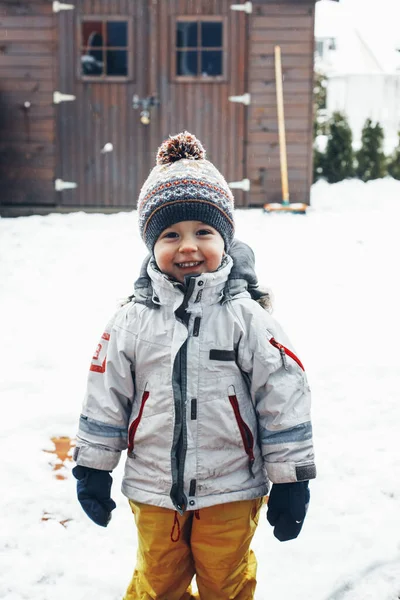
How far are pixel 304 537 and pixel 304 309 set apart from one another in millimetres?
3095

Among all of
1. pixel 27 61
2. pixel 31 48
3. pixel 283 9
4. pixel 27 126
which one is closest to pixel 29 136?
pixel 27 126

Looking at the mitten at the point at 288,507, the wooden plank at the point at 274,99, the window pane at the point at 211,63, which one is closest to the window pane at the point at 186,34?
the window pane at the point at 211,63

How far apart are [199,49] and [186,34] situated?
255mm

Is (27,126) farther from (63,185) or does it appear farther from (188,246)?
(188,246)

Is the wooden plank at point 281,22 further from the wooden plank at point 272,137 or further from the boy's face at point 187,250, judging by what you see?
the boy's face at point 187,250

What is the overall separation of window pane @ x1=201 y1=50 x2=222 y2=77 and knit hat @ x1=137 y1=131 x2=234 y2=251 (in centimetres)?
763

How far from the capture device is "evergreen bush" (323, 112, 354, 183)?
12156mm

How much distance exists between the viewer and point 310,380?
4.16 metres

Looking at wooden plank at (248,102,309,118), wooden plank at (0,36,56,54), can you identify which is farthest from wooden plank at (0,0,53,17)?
wooden plank at (248,102,309,118)

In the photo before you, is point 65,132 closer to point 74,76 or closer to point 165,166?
point 74,76

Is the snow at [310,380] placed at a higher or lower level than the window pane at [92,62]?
lower

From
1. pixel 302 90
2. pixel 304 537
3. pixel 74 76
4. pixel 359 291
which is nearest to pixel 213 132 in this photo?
pixel 302 90

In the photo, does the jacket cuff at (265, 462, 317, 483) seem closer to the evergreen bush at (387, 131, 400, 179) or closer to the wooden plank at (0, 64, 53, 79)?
the wooden plank at (0, 64, 53, 79)

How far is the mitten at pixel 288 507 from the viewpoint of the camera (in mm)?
1877
